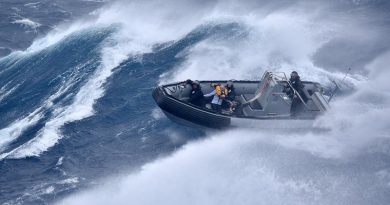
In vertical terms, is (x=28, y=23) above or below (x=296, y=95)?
below

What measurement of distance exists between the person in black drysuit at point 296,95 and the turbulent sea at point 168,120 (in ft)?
3.96

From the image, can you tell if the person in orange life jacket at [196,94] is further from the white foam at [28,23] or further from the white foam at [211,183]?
the white foam at [28,23]

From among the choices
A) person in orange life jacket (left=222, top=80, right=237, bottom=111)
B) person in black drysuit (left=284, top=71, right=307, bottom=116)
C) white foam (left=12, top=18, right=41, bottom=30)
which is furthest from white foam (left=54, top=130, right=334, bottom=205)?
white foam (left=12, top=18, right=41, bottom=30)

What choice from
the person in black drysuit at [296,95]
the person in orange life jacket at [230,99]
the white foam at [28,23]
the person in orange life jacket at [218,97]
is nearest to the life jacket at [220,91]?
the person in orange life jacket at [218,97]

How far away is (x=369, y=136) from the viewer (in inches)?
861

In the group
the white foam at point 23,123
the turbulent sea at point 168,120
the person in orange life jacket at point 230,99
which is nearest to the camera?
the turbulent sea at point 168,120

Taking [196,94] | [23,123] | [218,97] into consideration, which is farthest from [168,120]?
[23,123]

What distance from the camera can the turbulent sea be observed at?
1950cm

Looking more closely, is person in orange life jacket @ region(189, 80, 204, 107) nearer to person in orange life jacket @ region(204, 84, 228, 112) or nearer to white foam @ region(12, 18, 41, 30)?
person in orange life jacket @ region(204, 84, 228, 112)

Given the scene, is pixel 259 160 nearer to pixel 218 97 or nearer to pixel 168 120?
pixel 218 97

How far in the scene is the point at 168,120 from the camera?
78.7 feet

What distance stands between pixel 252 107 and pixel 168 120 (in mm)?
4763

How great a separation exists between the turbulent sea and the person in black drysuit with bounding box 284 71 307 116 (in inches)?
47.5

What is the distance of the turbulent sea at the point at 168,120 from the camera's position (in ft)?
64.0
